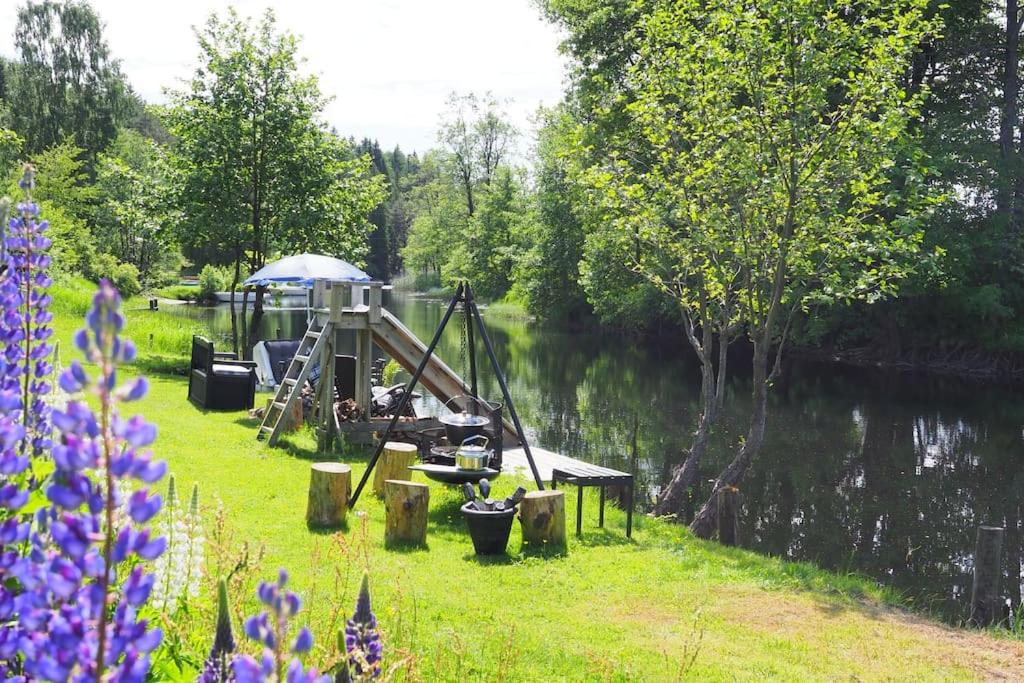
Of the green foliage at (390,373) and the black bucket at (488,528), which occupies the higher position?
the green foliage at (390,373)

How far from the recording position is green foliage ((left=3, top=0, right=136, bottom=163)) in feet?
157

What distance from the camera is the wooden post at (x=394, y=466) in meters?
11.0

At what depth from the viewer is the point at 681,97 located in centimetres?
1331

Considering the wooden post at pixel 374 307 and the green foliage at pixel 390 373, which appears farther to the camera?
the green foliage at pixel 390 373

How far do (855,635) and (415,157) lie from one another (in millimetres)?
147269

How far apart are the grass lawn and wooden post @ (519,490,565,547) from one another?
25cm

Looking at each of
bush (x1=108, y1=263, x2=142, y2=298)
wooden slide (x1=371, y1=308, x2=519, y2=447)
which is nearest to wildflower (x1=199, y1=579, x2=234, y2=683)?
wooden slide (x1=371, y1=308, x2=519, y2=447)

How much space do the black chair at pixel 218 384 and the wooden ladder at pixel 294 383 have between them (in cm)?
142

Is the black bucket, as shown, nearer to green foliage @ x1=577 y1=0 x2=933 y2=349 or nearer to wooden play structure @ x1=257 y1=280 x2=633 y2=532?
wooden play structure @ x1=257 y1=280 x2=633 y2=532

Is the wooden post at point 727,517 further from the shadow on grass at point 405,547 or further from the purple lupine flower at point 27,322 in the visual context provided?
the purple lupine flower at point 27,322

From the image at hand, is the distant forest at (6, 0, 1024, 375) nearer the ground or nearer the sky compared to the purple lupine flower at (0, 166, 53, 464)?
nearer the sky

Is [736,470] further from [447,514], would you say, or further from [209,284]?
[209,284]

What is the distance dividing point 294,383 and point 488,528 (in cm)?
626

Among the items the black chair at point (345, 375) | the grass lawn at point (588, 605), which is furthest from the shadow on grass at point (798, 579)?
the black chair at point (345, 375)
